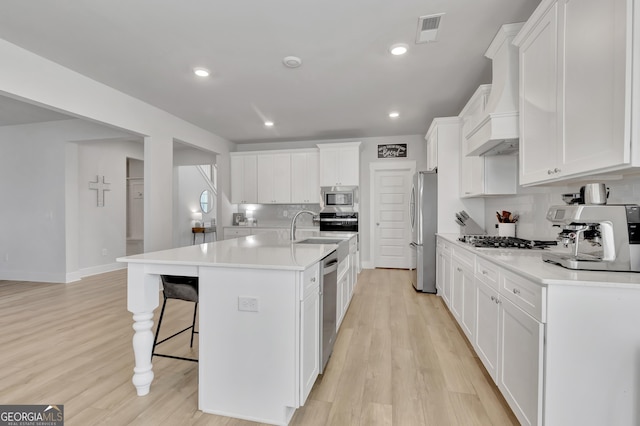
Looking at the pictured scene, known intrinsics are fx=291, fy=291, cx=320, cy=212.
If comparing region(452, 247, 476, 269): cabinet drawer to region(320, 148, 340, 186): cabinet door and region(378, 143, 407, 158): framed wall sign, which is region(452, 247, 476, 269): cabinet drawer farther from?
region(378, 143, 407, 158): framed wall sign

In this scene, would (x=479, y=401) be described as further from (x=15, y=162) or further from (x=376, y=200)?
(x=15, y=162)

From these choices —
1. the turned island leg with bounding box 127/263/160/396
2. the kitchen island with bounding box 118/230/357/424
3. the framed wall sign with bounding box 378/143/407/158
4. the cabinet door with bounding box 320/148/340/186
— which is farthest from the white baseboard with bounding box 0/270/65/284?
the framed wall sign with bounding box 378/143/407/158

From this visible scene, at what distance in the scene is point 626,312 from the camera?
1194 mm

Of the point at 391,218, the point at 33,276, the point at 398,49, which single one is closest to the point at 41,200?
the point at 33,276

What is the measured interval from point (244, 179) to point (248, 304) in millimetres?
4623

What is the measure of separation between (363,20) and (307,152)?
3445mm

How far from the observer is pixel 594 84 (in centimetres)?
138

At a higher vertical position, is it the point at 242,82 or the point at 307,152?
the point at 242,82

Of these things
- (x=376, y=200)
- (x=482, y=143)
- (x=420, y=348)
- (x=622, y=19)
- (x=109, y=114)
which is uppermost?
(x=109, y=114)

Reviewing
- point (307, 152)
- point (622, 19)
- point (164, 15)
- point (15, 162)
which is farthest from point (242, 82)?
point (15, 162)

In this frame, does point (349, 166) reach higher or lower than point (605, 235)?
higher

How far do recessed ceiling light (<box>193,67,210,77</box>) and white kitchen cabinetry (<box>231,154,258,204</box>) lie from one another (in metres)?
2.74

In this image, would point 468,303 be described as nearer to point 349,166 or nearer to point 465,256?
point 465,256

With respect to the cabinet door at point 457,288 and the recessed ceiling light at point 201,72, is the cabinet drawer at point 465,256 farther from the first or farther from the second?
the recessed ceiling light at point 201,72
